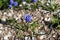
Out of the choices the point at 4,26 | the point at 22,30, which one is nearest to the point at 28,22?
the point at 22,30

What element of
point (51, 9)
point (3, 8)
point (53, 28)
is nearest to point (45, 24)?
point (53, 28)

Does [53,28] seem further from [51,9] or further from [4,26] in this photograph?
[4,26]

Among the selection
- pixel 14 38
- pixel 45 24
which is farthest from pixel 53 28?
pixel 14 38

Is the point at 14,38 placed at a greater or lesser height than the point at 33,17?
lesser

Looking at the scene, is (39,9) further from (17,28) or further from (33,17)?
(17,28)

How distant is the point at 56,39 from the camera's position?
12.8 feet

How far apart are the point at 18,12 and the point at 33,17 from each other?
1.11 feet

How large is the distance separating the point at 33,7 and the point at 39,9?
0.12 metres

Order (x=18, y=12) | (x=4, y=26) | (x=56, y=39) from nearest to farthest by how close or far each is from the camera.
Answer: (x=56, y=39)
(x=4, y=26)
(x=18, y=12)

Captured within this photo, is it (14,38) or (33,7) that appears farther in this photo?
(33,7)

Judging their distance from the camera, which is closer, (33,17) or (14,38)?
(14,38)

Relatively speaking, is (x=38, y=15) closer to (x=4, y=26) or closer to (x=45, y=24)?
(x=45, y=24)

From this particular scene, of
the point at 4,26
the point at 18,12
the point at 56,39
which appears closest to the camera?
the point at 56,39

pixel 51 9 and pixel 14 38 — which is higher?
pixel 51 9
